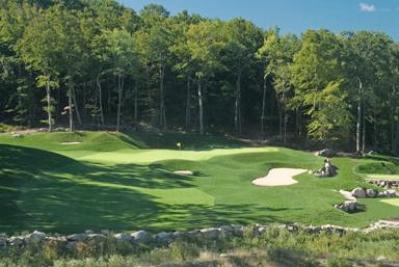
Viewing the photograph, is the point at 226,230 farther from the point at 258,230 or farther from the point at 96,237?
the point at 96,237

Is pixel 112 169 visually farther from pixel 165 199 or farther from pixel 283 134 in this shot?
pixel 283 134

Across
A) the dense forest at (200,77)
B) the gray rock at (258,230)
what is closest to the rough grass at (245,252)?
the gray rock at (258,230)

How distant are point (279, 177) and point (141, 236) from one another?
65.0ft

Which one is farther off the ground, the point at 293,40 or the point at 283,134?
the point at 293,40

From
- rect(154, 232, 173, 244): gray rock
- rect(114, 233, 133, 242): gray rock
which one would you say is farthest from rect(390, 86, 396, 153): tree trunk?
rect(114, 233, 133, 242): gray rock

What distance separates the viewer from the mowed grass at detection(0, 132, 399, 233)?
21531mm

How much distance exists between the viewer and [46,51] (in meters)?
57.2

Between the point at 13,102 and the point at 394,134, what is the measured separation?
43.0 meters

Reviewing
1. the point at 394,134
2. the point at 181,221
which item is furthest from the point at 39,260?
the point at 394,134

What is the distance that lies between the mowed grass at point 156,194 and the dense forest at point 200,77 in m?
18.4

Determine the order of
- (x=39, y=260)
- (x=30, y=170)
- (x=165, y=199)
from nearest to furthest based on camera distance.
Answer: (x=39, y=260) < (x=165, y=199) < (x=30, y=170)

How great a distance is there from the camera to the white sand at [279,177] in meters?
34.6

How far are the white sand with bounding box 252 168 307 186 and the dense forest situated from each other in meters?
17.7

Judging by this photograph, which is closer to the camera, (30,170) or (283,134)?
(30,170)
